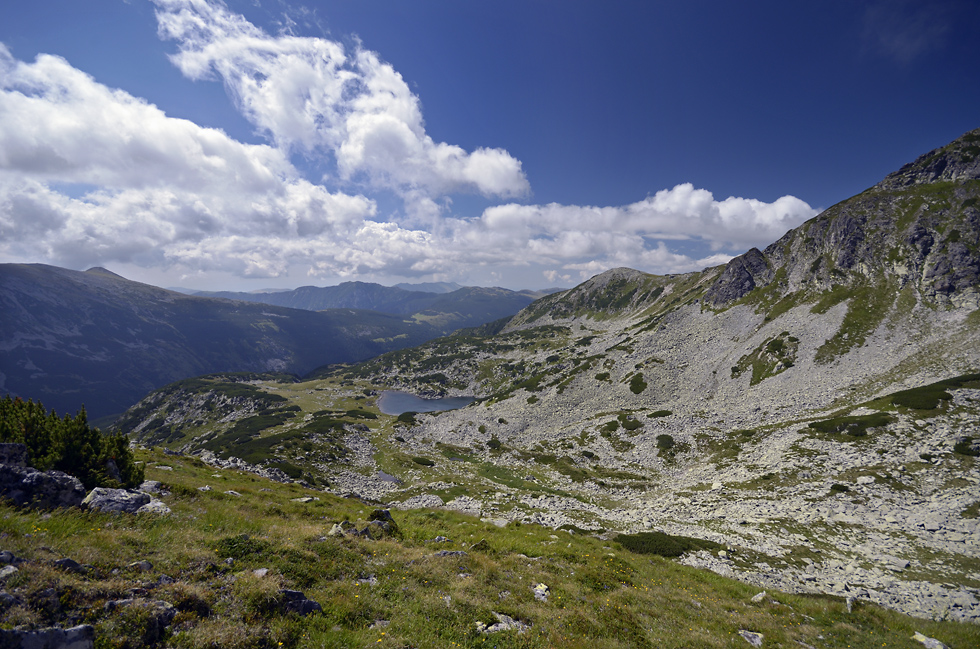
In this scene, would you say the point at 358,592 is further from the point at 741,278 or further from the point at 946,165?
the point at 946,165

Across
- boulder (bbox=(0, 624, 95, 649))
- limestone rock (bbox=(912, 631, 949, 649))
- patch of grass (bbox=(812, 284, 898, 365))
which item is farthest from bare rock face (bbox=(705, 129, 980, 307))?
boulder (bbox=(0, 624, 95, 649))

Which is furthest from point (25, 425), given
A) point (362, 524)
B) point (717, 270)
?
point (717, 270)

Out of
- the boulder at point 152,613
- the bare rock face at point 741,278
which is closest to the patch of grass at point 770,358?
the bare rock face at point 741,278

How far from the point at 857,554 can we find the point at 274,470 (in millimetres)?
62817

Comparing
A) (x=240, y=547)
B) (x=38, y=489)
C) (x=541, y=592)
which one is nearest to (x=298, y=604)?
(x=240, y=547)

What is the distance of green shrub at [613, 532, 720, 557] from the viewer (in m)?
26.1

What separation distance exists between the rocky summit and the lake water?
2055 centimetres

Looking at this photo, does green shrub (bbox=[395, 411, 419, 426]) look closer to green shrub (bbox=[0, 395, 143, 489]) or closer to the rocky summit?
the rocky summit

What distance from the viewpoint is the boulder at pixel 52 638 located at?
6.02m

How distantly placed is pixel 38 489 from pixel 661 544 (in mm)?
35231

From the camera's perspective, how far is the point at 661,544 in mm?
26828

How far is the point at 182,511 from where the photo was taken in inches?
641

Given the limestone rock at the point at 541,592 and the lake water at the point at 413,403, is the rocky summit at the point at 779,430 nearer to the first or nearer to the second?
the limestone rock at the point at 541,592

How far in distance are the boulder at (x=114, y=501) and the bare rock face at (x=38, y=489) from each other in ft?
1.57
